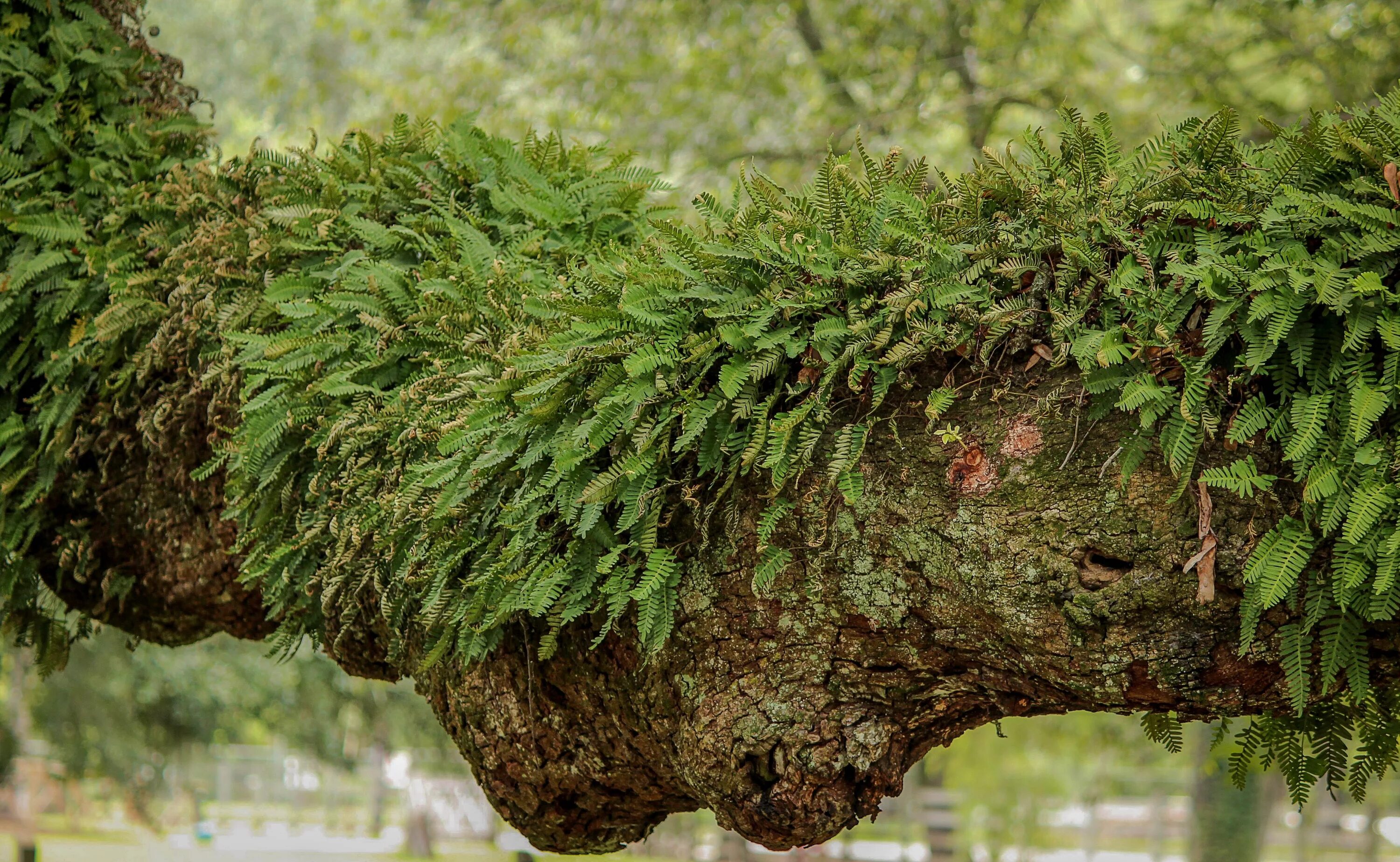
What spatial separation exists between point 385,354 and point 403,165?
0.83m

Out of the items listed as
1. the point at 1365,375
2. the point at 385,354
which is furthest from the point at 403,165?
the point at 1365,375

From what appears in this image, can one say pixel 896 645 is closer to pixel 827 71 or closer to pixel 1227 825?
pixel 827 71

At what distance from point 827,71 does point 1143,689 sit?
8.61 m

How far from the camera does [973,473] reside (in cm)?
240

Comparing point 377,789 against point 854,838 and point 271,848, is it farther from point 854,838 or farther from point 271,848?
point 854,838

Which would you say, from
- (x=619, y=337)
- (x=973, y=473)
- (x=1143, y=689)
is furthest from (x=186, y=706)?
(x=1143, y=689)

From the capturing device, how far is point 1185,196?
7.72ft

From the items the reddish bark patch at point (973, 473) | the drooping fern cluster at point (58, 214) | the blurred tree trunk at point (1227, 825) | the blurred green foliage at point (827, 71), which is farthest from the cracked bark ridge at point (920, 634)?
the blurred tree trunk at point (1227, 825)

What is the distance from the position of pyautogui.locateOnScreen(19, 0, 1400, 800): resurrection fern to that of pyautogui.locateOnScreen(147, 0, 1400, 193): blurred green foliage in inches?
200

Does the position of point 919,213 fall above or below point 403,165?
below

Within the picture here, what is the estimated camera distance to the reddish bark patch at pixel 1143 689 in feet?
7.54

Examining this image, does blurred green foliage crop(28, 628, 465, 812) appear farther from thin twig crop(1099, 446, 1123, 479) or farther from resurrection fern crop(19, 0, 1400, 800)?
thin twig crop(1099, 446, 1123, 479)

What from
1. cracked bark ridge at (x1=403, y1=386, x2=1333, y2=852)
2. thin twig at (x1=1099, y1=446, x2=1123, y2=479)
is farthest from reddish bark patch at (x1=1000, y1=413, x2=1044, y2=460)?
thin twig at (x1=1099, y1=446, x2=1123, y2=479)

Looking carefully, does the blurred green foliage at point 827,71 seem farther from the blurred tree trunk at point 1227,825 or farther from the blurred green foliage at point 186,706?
the blurred green foliage at point 186,706
